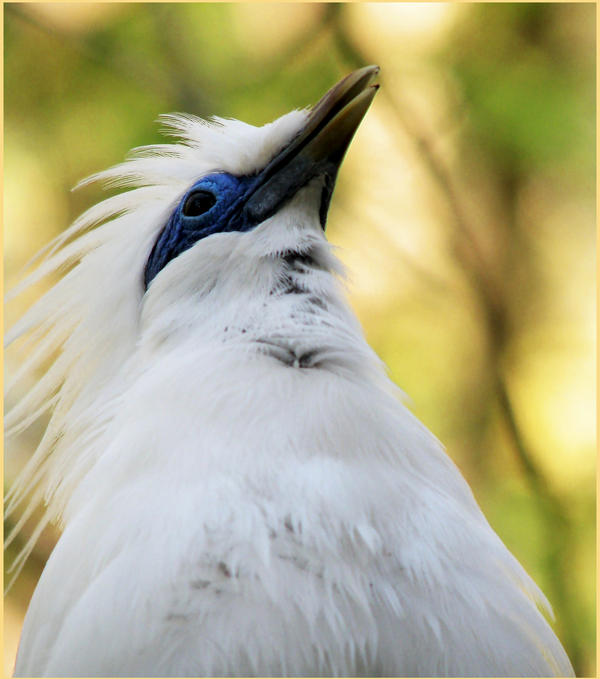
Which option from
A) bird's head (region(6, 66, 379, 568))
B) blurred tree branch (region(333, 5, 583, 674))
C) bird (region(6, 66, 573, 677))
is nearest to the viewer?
bird (region(6, 66, 573, 677))

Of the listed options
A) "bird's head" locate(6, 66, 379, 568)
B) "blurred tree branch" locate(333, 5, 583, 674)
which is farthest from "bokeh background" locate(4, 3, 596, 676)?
"bird's head" locate(6, 66, 379, 568)

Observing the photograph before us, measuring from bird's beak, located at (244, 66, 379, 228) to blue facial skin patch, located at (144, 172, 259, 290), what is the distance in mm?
26

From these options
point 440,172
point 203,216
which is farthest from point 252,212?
→ point 440,172

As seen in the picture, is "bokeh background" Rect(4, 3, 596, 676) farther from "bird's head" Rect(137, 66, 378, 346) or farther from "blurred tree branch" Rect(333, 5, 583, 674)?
"bird's head" Rect(137, 66, 378, 346)

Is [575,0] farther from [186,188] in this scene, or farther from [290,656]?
[290,656]

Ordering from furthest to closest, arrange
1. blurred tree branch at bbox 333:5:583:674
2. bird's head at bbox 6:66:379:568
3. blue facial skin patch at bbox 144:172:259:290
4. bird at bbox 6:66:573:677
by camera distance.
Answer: blurred tree branch at bbox 333:5:583:674 → blue facial skin patch at bbox 144:172:259:290 → bird's head at bbox 6:66:379:568 → bird at bbox 6:66:573:677

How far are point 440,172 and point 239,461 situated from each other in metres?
2.01

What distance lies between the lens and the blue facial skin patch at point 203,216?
6.57 feet

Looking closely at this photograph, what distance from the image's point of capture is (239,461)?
1.49 meters

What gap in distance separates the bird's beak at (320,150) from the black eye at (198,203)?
3.9 inches

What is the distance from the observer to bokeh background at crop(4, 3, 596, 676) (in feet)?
9.56

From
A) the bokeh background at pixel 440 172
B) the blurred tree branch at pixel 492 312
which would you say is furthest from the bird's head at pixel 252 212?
the blurred tree branch at pixel 492 312

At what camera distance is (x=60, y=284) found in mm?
2096

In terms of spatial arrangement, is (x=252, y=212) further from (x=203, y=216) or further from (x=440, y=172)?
(x=440, y=172)
